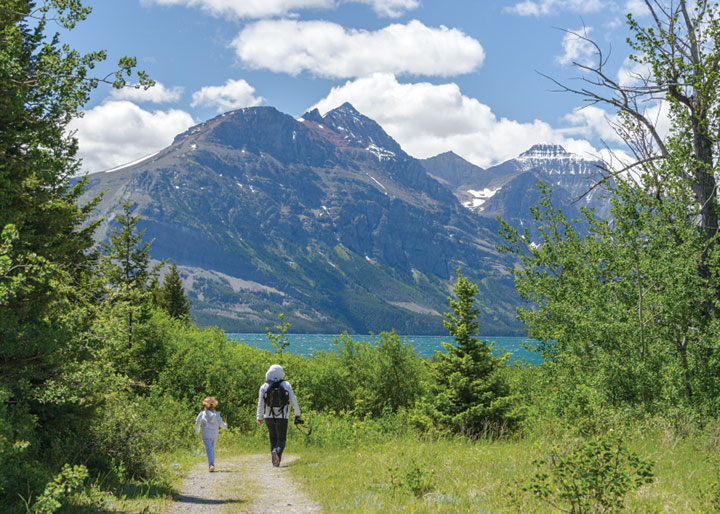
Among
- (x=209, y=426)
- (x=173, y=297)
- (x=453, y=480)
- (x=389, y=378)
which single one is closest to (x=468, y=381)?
(x=389, y=378)

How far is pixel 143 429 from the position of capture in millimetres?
10891

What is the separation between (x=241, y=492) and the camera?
31.0ft

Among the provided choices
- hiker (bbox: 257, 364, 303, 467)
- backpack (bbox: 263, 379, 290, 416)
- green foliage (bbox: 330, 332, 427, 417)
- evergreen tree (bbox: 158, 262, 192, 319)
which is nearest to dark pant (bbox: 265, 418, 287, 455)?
hiker (bbox: 257, 364, 303, 467)

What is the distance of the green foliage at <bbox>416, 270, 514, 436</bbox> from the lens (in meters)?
16.3

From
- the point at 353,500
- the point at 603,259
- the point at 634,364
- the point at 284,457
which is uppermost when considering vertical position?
the point at 603,259

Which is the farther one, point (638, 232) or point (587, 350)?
point (587, 350)

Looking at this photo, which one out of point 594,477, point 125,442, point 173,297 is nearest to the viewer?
point 594,477

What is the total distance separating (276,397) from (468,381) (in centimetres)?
639

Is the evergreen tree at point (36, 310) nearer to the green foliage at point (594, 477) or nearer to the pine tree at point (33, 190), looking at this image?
the pine tree at point (33, 190)

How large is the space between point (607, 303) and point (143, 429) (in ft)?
36.3

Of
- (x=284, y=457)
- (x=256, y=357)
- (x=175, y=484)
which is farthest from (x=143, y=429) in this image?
(x=256, y=357)

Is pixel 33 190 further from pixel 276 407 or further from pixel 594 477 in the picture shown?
pixel 594 477

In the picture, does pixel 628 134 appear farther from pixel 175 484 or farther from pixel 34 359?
pixel 34 359

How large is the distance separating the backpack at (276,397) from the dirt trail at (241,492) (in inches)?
56.2
